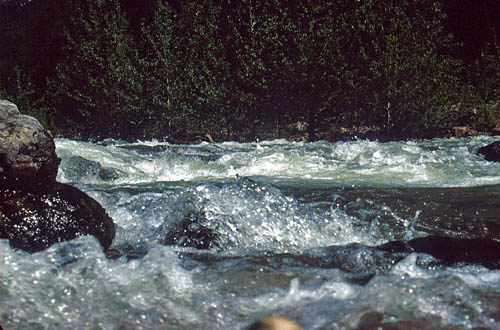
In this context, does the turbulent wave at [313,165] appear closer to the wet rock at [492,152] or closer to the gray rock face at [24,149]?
the wet rock at [492,152]

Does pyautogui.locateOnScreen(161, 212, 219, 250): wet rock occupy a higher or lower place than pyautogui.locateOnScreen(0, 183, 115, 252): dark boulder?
lower

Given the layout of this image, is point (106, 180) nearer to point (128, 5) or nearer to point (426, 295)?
point (426, 295)

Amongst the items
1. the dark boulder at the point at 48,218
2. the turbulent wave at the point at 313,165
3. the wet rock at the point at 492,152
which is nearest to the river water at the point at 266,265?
the dark boulder at the point at 48,218

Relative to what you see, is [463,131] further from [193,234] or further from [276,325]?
[276,325]

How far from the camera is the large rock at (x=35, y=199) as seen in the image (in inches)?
121

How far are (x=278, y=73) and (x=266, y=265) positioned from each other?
39.6 ft

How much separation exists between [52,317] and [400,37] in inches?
519

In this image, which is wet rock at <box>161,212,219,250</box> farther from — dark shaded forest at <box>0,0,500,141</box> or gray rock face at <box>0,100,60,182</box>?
dark shaded forest at <box>0,0,500,141</box>

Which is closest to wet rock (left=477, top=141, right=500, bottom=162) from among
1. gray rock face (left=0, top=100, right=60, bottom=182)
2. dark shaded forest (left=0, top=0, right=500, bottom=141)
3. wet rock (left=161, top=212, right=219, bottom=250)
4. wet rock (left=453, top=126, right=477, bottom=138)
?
wet rock (left=453, top=126, right=477, bottom=138)

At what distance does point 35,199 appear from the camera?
3.32 metres

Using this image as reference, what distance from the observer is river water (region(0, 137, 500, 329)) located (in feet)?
6.89

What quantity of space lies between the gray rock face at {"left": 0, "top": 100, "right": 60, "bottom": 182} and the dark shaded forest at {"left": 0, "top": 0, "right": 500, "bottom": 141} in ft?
36.5

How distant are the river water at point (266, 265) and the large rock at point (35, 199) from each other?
0.23m

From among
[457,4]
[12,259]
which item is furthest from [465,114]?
[12,259]
